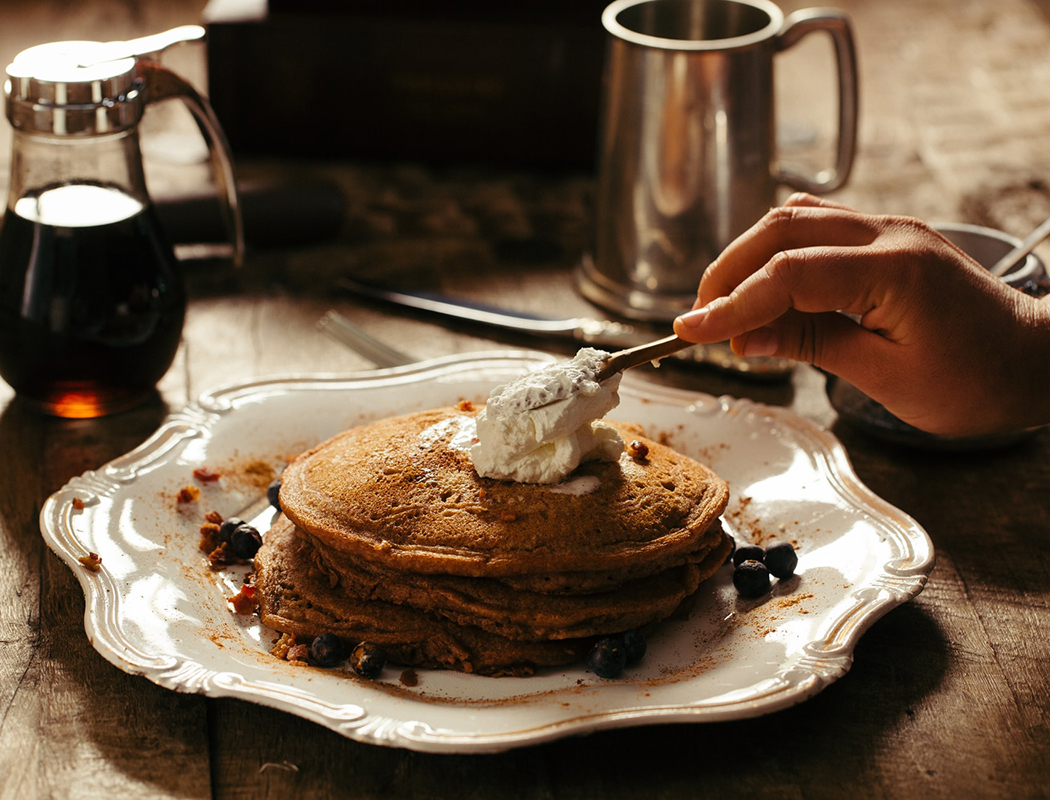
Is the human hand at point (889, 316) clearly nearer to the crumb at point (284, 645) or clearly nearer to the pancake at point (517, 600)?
the pancake at point (517, 600)

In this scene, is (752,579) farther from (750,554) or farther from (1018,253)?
(1018,253)

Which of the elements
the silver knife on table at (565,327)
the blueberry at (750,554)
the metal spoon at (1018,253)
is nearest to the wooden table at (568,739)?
the silver knife on table at (565,327)

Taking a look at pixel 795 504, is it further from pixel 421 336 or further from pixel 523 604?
pixel 421 336

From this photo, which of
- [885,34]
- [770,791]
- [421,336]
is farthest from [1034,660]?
[885,34]

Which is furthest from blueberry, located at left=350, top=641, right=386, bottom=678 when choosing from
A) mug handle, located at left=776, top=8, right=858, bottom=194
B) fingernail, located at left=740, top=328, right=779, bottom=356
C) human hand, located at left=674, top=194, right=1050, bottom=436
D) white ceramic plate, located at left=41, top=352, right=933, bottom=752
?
mug handle, located at left=776, top=8, right=858, bottom=194

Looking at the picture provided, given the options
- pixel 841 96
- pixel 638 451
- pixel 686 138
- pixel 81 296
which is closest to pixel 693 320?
pixel 638 451

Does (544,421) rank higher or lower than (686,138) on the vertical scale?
lower
